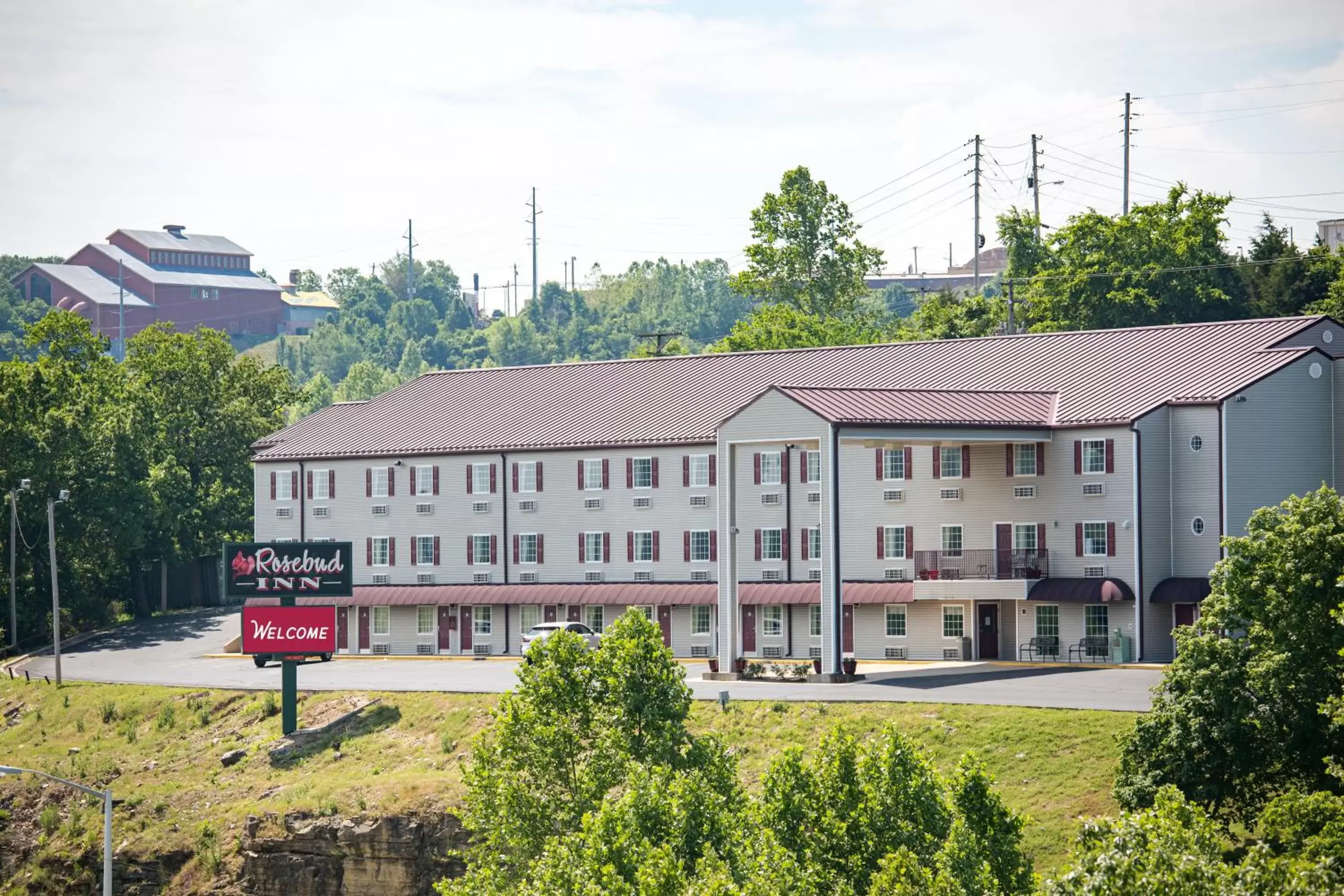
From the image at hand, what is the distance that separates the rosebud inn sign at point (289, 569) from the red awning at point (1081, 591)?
24598 millimetres

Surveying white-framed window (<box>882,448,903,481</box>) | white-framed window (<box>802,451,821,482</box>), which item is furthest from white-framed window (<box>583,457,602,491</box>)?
white-framed window (<box>882,448,903,481</box>)

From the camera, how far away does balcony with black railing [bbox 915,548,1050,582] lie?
6888 cm

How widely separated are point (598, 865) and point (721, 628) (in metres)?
30.2

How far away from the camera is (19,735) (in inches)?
2822

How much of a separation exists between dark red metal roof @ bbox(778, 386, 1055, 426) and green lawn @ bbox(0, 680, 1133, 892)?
1206 centimetres

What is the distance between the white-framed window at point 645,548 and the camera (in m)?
78.6

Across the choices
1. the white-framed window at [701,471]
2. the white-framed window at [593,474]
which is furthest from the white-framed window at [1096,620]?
the white-framed window at [593,474]

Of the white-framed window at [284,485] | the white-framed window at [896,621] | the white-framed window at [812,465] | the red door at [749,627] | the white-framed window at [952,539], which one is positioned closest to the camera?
the white-framed window at [952,539]

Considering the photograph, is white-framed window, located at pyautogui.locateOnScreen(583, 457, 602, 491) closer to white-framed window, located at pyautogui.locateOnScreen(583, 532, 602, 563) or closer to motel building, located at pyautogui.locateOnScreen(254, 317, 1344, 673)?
motel building, located at pyautogui.locateOnScreen(254, 317, 1344, 673)

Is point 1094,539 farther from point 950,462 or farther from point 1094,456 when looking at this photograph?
point 950,462

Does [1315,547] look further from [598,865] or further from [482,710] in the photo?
[482,710]

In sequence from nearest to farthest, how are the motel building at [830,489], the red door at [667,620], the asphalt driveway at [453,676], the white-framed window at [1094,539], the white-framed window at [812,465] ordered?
the asphalt driveway at [453,676], the motel building at [830,489], the white-framed window at [1094,539], the white-framed window at [812,465], the red door at [667,620]

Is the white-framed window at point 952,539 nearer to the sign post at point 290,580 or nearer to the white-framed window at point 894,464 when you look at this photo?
the white-framed window at point 894,464

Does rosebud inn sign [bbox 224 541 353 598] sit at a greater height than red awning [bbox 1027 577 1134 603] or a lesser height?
greater
